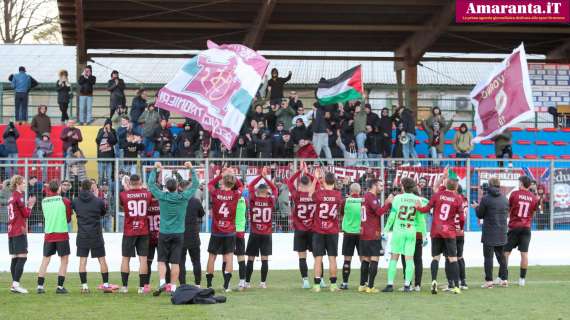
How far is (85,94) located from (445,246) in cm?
1535

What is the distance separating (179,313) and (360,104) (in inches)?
587

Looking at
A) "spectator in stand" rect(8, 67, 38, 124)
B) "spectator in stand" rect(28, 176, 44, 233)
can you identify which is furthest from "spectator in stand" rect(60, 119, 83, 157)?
"spectator in stand" rect(8, 67, 38, 124)

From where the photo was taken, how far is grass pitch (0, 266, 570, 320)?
542 inches

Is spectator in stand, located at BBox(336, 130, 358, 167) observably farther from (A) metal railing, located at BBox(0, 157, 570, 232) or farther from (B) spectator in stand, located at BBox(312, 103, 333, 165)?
(A) metal railing, located at BBox(0, 157, 570, 232)

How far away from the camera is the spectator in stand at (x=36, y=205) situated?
22.8m

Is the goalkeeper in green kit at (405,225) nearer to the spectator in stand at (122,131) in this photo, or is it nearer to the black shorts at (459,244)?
the black shorts at (459,244)

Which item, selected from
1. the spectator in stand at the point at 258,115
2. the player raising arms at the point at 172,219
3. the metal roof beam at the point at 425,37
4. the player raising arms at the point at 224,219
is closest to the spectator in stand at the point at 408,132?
the metal roof beam at the point at 425,37

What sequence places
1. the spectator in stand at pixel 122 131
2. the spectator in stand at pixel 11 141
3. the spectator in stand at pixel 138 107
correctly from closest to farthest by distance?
the spectator in stand at pixel 122 131 → the spectator in stand at pixel 11 141 → the spectator in stand at pixel 138 107

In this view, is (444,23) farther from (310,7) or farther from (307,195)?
(307,195)

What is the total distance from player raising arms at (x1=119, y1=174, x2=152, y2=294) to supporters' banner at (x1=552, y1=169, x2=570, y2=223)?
11379 mm

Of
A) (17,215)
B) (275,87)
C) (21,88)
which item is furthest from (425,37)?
(17,215)

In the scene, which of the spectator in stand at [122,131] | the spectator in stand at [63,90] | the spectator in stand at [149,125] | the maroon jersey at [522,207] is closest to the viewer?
the maroon jersey at [522,207]

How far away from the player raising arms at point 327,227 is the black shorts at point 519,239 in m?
3.30

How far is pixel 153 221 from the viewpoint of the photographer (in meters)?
17.2
